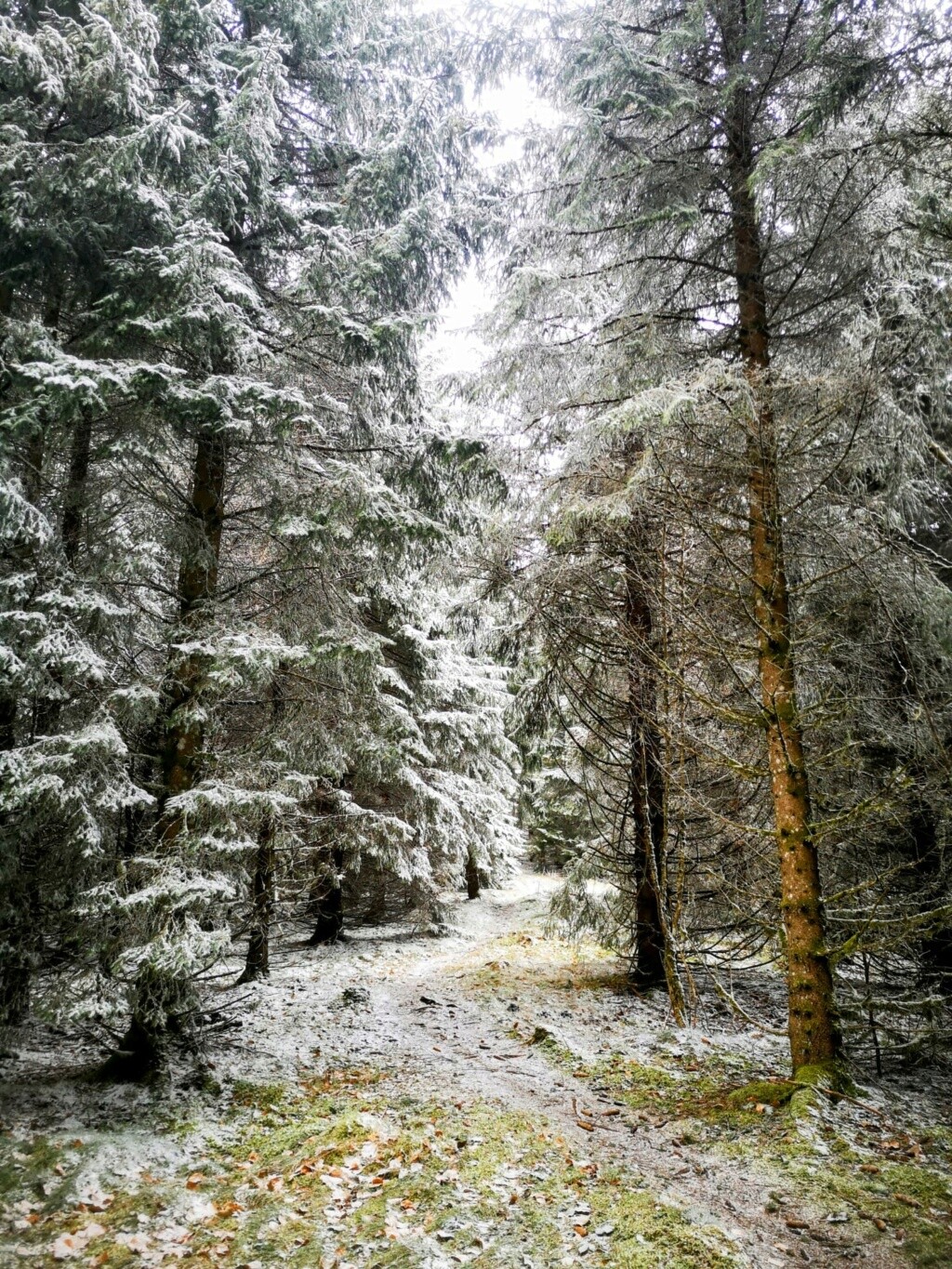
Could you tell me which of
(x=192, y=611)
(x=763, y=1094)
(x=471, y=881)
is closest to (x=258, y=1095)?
(x=763, y=1094)

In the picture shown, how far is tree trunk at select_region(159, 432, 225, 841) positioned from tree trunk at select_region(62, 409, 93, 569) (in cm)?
95

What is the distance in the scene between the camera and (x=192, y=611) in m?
6.25

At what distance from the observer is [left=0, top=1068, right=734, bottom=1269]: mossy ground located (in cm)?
365

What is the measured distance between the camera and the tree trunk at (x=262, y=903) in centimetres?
691

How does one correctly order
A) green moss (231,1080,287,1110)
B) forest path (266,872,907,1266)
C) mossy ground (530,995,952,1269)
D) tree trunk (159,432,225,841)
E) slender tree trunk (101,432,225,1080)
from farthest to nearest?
tree trunk (159,432,225,841) < slender tree trunk (101,432,225,1080) < green moss (231,1080,287,1110) < forest path (266,872,907,1266) < mossy ground (530,995,952,1269)

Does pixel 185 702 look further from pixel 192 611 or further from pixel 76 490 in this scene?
pixel 76 490

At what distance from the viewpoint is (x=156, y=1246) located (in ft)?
12.5

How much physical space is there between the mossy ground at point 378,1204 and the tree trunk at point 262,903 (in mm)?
2117

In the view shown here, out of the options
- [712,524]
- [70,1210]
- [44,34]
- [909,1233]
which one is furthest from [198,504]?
[909,1233]

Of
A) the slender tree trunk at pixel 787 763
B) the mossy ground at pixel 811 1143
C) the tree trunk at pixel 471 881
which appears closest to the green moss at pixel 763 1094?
the mossy ground at pixel 811 1143

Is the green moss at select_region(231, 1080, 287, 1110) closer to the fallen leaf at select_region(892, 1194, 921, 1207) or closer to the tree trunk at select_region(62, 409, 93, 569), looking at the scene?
the fallen leaf at select_region(892, 1194, 921, 1207)

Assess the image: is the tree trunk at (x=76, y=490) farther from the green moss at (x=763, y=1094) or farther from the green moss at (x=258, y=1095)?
the green moss at (x=763, y=1094)

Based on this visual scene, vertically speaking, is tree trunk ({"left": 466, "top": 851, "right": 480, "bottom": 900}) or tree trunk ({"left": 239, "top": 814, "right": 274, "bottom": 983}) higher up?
tree trunk ({"left": 239, "top": 814, "right": 274, "bottom": 983})

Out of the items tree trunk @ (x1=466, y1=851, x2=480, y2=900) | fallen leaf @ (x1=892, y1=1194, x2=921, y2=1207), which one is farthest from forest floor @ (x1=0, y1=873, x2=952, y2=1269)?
tree trunk @ (x1=466, y1=851, x2=480, y2=900)
